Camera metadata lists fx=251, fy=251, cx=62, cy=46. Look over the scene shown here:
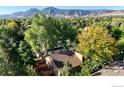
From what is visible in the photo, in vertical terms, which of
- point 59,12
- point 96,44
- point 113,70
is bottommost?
point 113,70

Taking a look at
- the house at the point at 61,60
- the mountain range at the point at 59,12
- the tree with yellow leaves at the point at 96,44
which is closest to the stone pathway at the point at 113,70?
the tree with yellow leaves at the point at 96,44

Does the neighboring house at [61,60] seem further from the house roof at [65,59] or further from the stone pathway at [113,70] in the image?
the stone pathway at [113,70]

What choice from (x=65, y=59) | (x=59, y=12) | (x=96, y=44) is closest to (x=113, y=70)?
(x=96, y=44)

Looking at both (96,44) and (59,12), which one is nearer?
(96,44)

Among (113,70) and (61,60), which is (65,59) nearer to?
(61,60)
